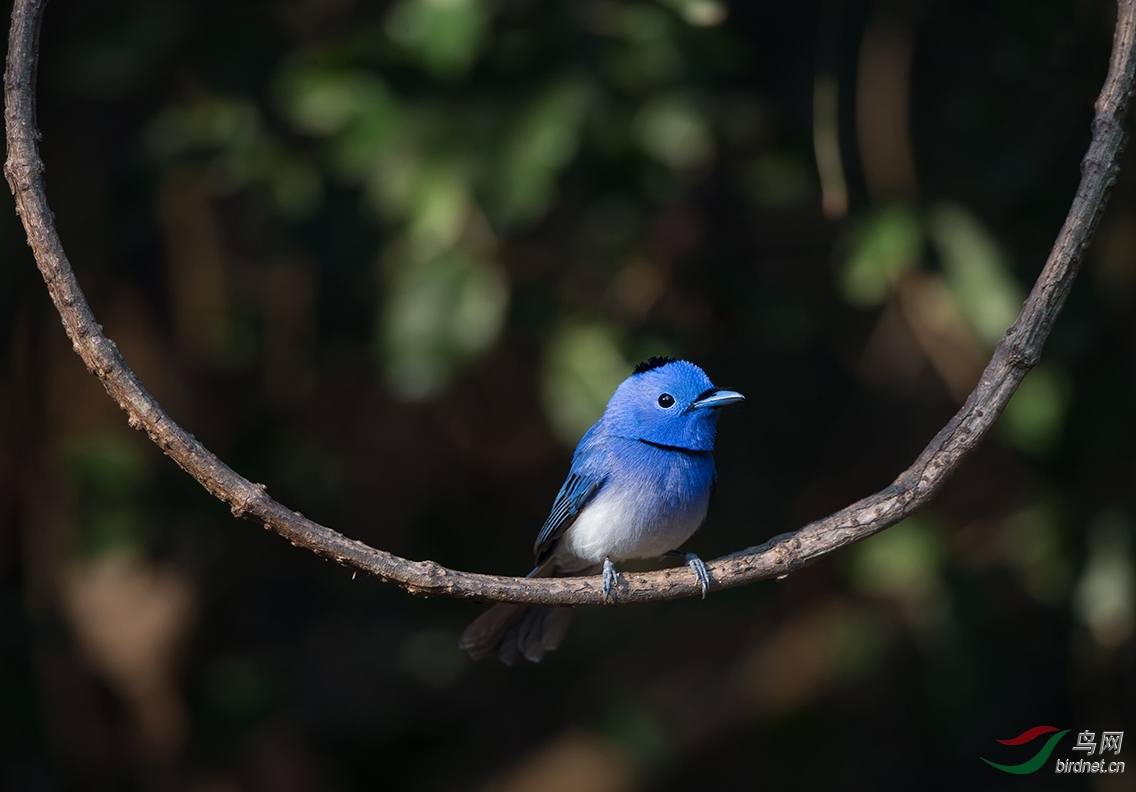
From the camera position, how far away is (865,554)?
4.69 m

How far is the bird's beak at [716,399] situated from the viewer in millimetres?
3175

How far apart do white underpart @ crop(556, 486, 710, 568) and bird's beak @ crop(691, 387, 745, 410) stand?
1.11 feet

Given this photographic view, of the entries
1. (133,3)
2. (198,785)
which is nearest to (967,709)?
(198,785)

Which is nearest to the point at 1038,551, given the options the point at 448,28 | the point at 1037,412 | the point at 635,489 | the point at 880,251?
the point at 1037,412

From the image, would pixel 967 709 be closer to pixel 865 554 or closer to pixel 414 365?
pixel 865 554

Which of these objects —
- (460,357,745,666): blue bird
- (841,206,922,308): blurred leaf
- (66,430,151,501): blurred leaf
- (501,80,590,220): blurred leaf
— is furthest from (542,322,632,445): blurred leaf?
(66,430,151,501): blurred leaf

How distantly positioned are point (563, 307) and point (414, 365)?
2.21 feet

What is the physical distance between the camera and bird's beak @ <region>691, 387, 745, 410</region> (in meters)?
3.17

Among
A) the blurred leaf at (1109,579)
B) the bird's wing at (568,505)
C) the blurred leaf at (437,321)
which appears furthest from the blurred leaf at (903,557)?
the blurred leaf at (437,321)

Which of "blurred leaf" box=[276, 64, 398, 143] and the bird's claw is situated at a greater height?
"blurred leaf" box=[276, 64, 398, 143]

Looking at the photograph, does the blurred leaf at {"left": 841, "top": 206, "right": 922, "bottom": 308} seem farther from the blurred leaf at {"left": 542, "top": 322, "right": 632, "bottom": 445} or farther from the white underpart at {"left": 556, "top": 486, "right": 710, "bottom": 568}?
the white underpart at {"left": 556, "top": 486, "right": 710, "bottom": 568}

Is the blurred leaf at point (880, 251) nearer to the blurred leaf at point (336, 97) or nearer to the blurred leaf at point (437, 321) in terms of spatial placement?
the blurred leaf at point (437, 321)

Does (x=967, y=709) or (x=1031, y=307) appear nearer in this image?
(x=1031, y=307)

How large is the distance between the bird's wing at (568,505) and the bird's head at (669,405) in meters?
0.19
